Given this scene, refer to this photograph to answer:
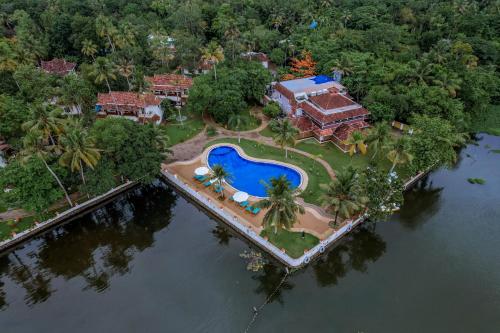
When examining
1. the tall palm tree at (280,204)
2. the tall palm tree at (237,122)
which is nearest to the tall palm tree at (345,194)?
the tall palm tree at (280,204)

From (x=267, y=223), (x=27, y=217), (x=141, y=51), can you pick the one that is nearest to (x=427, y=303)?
(x=267, y=223)

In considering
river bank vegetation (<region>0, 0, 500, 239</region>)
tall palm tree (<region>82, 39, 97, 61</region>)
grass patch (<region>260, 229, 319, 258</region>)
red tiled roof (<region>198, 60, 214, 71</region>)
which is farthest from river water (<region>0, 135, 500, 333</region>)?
tall palm tree (<region>82, 39, 97, 61</region>)

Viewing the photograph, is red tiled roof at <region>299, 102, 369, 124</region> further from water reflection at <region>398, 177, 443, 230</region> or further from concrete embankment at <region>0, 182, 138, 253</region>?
concrete embankment at <region>0, 182, 138, 253</region>

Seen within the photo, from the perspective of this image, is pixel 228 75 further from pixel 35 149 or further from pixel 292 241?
pixel 292 241

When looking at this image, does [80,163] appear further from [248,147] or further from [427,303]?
[427,303]

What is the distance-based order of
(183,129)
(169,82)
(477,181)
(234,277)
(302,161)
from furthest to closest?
(169,82), (183,129), (302,161), (477,181), (234,277)

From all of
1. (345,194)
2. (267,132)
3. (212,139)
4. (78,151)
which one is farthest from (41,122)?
(345,194)
